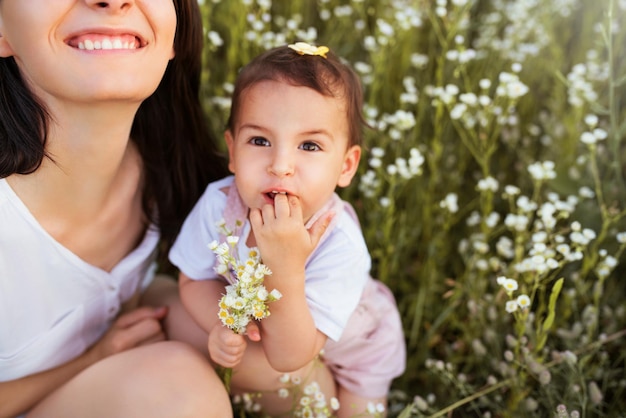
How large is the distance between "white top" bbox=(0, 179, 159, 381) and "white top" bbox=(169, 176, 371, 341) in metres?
0.21

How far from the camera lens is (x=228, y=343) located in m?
1.34

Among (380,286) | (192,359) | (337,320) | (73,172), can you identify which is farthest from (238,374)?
(73,172)

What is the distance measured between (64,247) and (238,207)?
1.30ft

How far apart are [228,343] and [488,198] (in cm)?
85

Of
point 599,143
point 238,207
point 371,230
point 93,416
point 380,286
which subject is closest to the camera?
point 93,416

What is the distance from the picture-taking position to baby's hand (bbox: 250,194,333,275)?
1303 mm

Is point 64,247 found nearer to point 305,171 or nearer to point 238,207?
point 238,207

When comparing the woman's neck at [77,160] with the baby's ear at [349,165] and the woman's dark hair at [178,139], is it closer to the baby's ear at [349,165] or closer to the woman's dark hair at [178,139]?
the woman's dark hair at [178,139]

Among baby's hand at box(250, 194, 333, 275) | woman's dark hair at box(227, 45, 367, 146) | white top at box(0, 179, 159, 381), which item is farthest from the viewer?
white top at box(0, 179, 159, 381)

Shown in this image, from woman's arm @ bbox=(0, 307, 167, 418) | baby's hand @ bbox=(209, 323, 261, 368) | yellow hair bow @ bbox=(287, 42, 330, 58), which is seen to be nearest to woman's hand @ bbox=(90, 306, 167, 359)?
woman's arm @ bbox=(0, 307, 167, 418)

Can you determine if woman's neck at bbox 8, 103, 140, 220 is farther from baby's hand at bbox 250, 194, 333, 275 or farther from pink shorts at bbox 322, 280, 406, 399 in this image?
pink shorts at bbox 322, 280, 406, 399

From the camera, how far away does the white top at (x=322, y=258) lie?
145 cm

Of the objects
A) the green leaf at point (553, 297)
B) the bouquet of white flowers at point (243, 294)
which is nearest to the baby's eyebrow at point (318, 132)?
the bouquet of white flowers at point (243, 294)

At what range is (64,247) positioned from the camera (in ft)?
5.16
